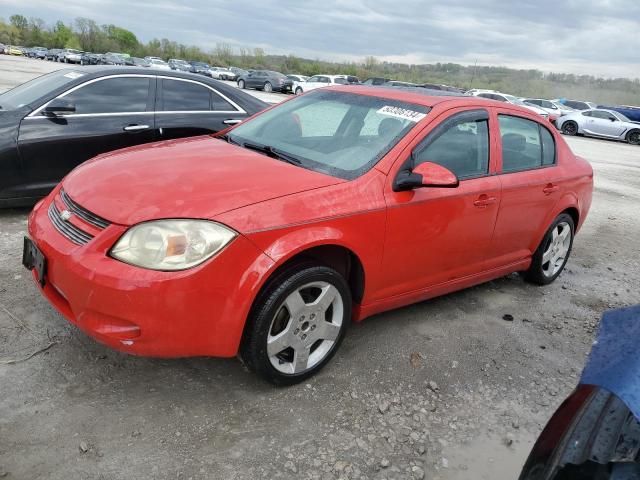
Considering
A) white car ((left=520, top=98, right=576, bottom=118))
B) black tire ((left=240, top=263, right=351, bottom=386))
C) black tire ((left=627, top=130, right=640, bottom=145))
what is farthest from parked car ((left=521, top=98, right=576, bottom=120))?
black tire ((left=240, top=263, right=351, bottom=386))

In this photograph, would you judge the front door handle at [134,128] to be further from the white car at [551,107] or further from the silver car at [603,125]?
the white car at [551,107]

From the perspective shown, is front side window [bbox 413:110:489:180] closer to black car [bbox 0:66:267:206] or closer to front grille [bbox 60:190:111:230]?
front grille [bbox 60:190:111:230]

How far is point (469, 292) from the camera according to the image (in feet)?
15.0

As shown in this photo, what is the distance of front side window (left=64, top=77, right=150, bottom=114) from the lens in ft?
17.4

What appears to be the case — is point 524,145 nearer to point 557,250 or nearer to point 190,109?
point 557,250

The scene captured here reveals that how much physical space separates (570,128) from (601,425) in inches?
1060

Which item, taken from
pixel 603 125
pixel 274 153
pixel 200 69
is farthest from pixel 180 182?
pixel 200 69

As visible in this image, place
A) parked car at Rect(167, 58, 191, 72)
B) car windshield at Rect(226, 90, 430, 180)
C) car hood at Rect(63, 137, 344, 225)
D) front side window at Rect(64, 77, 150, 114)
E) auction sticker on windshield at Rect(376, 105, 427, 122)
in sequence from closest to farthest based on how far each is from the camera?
car hood at Rect(63, 137, 344, 225) < car windshield at Rect(226, 90, 430, 180) < auction sticker on windshield at Rect(376, 105, 427, 122) < front side window at Rect(64, 77, 150, 114) < parked car at Rect(167, 58, 191, 72)

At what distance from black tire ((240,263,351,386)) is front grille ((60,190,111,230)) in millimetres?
837

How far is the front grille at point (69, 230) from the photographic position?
103 inches

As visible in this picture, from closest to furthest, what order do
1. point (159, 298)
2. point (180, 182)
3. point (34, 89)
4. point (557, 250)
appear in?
point (159, 298), point (180, 182), point (557, 250), point (34, 89)

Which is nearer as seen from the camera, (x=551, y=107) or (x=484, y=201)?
(x=484, y=201)

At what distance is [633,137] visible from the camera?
24000 millimetres

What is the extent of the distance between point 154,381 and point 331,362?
1034mm
